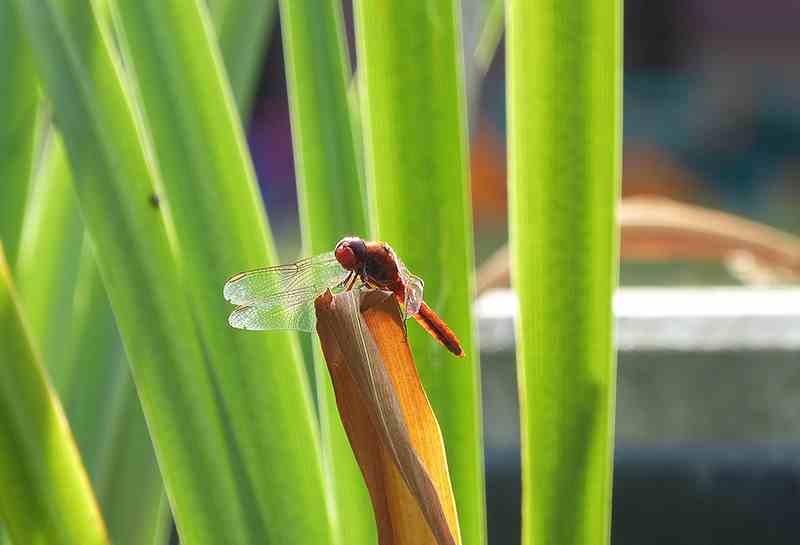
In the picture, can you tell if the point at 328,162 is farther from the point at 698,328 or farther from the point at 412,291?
the point at 698,328

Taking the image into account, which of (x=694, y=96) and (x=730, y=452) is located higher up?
(x=730, y=452)

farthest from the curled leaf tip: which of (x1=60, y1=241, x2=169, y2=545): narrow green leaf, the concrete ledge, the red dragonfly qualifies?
the concrete ledge

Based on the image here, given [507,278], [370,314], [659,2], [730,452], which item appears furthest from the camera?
[659,2]

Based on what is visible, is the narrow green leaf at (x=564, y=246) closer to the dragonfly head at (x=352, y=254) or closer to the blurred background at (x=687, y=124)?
the dragonfly head at (x=352, y=254)

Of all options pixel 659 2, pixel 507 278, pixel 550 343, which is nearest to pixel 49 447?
pixel 550 343

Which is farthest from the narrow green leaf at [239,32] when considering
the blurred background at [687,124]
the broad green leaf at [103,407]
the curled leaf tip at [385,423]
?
the blurred background at [687,124]

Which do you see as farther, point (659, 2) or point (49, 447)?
point (659, 2)

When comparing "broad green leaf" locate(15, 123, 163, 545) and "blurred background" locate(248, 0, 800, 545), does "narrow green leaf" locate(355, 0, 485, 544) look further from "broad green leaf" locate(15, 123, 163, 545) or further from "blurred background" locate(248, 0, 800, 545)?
"blurred background" locate(248, 0, 800, 545)

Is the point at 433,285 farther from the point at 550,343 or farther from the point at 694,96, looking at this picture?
the point at 694,96
